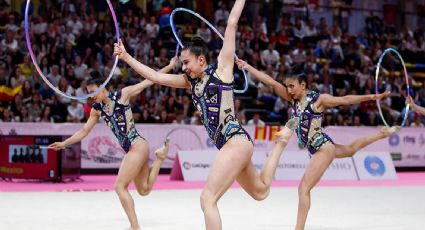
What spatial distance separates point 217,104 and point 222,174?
623mm

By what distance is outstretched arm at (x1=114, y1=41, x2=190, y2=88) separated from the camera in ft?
21.5

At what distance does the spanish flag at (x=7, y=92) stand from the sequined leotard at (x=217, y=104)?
12.3 meters

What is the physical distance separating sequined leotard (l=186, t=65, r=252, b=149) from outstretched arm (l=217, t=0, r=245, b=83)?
2.4 inches

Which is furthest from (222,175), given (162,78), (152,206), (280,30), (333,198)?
(280,30)

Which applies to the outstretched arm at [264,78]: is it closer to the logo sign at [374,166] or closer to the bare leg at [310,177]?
the bare leg at [310,177]

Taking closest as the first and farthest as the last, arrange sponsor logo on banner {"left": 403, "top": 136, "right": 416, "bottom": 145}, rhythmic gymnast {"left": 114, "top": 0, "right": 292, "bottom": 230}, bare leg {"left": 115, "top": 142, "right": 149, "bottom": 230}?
rhythmic gymnast {"left": 114, "top": 0, "right": 292, "bottom": 230}
bare leg {"left": 115, "top": 142, "right": 149, "bottom": 230}
sponsor logo on banner {"left": 403, "top": 136, "right": 416, "bottom": 145}

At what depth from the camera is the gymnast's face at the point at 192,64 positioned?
6.50 metres

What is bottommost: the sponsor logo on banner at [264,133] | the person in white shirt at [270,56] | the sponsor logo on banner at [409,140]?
→ the sponsor logo on banner at [409,140]

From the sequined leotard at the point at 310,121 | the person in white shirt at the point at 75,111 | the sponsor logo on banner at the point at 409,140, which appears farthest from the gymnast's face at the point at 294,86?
the sponsor logo on banner at the point at 409,140

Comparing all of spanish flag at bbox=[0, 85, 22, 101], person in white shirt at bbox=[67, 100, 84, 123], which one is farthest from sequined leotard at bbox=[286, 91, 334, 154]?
spanish flag at bbox=[0, 85, 22, 101]

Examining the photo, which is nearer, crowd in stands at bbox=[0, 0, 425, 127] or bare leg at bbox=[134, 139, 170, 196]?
bare leg at bbox=[134, 139, 170, 196]

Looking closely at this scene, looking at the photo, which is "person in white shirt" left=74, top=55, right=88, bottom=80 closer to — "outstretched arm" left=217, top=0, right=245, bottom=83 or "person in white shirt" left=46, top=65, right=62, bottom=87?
"person in white shirt" left=46, top=65, right=62, bottom=87

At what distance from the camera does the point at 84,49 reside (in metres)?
20.0

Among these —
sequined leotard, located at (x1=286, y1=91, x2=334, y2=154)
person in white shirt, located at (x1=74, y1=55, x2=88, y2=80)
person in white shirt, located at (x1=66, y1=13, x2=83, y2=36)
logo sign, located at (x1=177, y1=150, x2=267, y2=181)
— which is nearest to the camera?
sequined leotard, located at (x1=286, y1=91, x2=334, y2=154)
